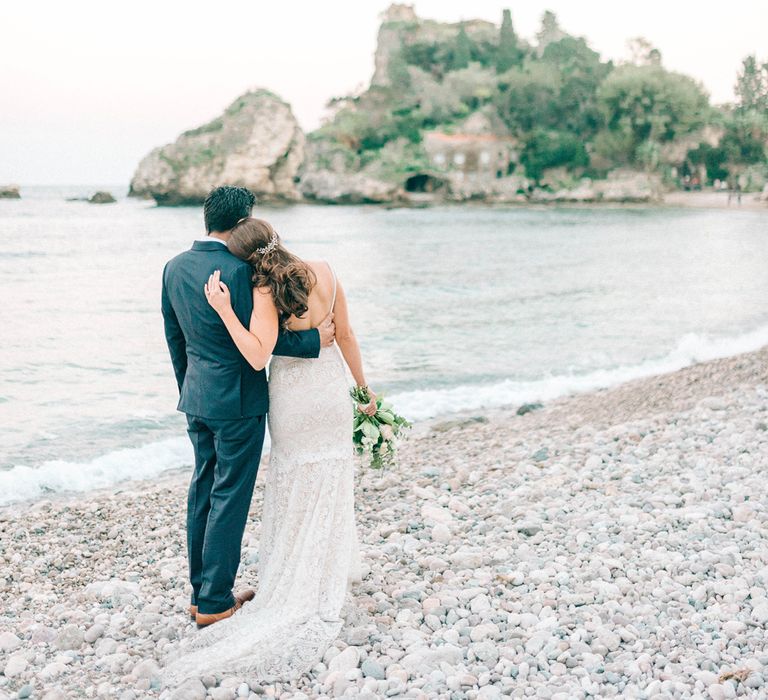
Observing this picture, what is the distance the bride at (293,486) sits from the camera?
12.8 ft

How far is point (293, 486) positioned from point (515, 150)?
99.9 metres

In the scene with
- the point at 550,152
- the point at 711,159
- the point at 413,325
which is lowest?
the point at 413,325

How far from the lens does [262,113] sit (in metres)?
94.2

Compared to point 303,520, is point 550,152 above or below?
above

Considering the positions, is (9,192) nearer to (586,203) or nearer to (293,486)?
(586,203)

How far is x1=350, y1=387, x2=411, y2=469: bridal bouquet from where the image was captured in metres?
4.78

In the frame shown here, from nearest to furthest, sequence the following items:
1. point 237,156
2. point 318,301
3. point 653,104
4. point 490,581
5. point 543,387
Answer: point 318,301 < point 490,581 < point 543,387 < point 237,156 < point 653,104

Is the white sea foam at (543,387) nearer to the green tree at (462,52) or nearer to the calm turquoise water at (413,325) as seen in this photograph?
the calm turquoise water at (413,325)

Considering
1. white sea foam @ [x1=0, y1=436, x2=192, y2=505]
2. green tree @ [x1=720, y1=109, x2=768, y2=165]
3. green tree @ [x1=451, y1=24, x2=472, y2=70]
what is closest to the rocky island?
green tree @ [x1=720, y1=109, x2=768, y2=165]

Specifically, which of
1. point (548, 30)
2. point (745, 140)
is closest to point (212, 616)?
point (745, 140)

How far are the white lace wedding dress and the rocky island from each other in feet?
285

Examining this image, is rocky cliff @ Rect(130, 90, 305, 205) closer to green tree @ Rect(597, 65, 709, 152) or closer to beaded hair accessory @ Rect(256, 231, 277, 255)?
green tree @ Rect(597, 65, 709, 152)

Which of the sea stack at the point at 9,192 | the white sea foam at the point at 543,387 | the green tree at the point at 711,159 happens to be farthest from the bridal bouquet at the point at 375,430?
the sea stack at the point at 9,192

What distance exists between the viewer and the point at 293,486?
426 cm
